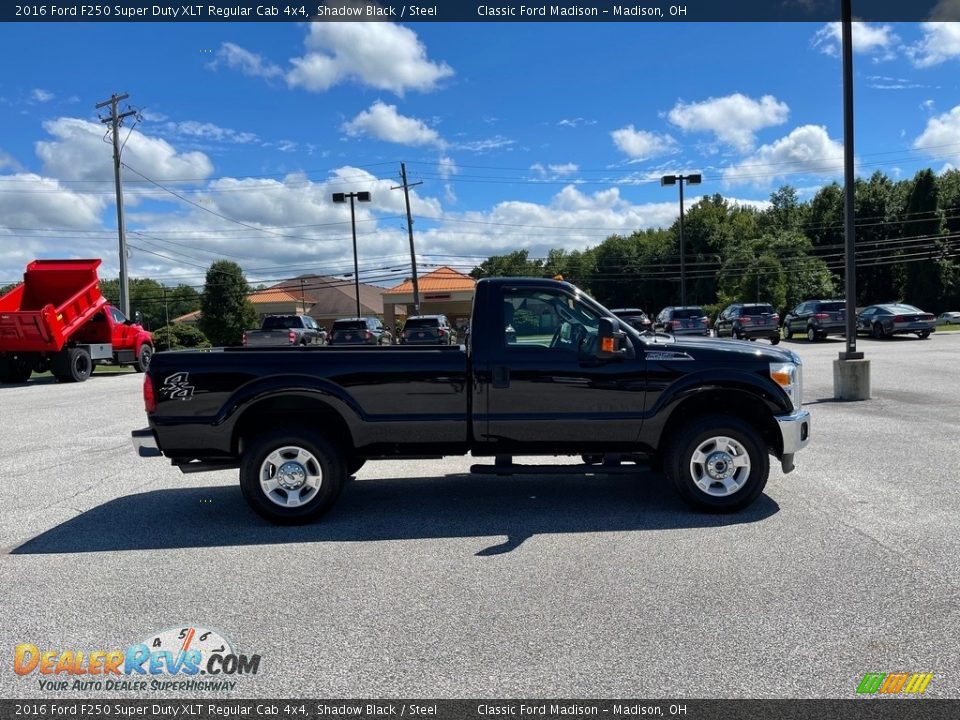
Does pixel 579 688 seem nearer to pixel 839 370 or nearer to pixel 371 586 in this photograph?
pixel 371 586

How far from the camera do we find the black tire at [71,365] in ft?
66.3

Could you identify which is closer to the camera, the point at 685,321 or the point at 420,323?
the point at 420,323

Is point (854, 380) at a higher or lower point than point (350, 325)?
lower

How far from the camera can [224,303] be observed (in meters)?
79.2

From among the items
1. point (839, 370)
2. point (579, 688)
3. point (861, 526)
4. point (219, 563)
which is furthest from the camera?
point (839, 370)

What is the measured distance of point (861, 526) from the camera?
5.25 metres

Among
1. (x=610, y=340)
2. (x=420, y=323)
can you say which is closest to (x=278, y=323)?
(x=420, y=323)

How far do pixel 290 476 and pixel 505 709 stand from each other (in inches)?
123

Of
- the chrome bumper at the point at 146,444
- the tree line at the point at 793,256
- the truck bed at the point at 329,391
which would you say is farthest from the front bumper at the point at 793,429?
the tree line at the point at 793,256

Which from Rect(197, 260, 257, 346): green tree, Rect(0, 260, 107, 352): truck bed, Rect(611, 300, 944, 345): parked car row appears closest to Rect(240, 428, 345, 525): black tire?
Rect(0, 260, 107, 352): truck bed

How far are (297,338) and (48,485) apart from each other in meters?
21.3

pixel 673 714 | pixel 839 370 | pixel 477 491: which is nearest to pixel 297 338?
pixel 839 370

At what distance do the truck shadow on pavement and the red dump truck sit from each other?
48.9ft

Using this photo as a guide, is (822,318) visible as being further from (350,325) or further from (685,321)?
(350,325)
